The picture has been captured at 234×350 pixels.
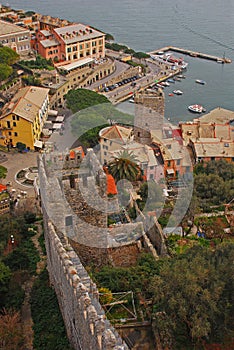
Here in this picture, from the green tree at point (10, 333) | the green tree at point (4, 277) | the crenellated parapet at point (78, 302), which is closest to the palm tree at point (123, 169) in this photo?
the green tree at point (4, 277)

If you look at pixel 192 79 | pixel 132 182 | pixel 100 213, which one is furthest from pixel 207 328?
pixel 192 79

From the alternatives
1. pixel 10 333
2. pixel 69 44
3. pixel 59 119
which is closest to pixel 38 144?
pixel 59 119

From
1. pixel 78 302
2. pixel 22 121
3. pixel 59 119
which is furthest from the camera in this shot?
pixel 59 119

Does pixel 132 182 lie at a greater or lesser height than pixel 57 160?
lesser

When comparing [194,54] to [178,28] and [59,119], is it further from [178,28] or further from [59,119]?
[59,119]

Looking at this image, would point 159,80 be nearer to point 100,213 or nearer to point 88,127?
point 88,127

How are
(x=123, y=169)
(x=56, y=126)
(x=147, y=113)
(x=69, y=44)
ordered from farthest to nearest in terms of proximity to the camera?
(x=69, y=44) < (x=56, y=126) < (x=147, y=113) < (x=123, y=169)

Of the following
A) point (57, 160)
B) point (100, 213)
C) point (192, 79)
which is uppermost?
point (57, 160)
